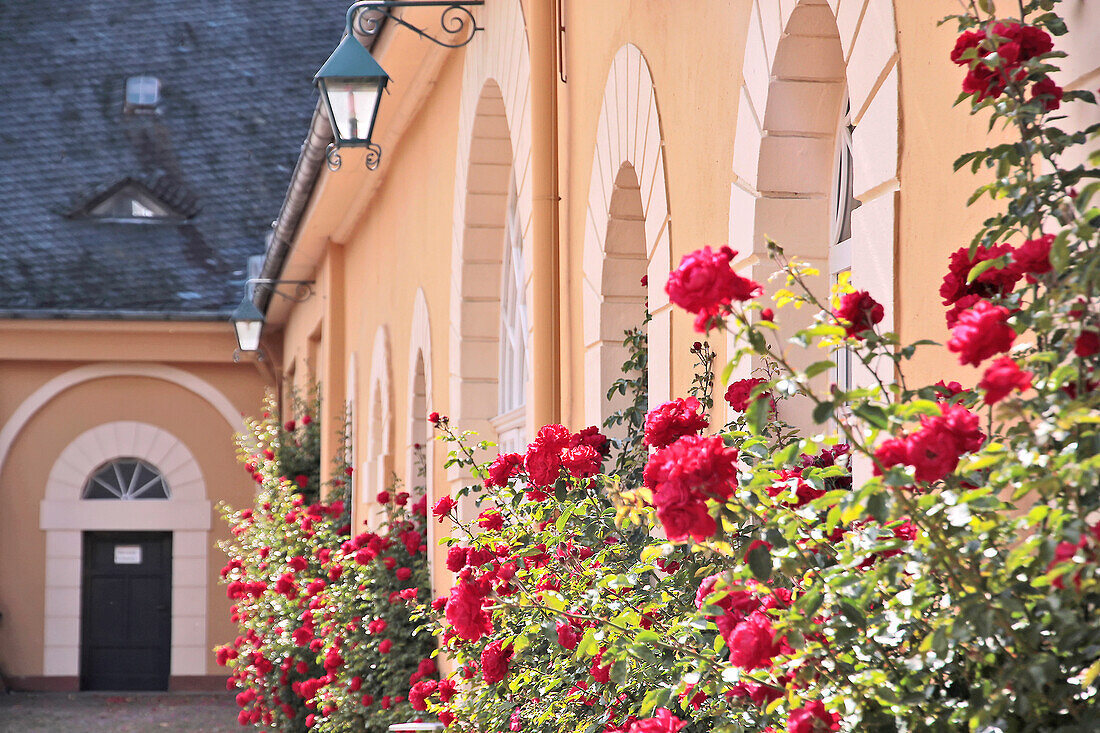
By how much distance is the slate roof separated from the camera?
1769cm

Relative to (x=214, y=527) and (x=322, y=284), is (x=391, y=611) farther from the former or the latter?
(x=214, y=527)

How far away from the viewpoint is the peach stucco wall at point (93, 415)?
17266 mm

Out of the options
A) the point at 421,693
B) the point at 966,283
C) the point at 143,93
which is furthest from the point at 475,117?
the point at 143,93

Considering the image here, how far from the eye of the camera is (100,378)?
57.9ft

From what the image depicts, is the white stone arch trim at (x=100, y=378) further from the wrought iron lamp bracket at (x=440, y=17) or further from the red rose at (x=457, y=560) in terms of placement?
the red rose at (x=457, y=560)

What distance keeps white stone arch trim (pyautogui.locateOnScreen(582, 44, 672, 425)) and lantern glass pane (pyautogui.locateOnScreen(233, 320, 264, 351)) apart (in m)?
10.6

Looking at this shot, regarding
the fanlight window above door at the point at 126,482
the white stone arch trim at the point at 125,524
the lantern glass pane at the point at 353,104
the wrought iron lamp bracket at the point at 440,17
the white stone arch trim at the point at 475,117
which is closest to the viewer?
the white stone arch trim at the point at 475,117

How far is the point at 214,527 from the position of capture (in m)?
17.8

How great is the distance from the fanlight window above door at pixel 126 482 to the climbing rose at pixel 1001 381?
57.8 feet

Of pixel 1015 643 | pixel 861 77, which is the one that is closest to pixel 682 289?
pixel 1015 643

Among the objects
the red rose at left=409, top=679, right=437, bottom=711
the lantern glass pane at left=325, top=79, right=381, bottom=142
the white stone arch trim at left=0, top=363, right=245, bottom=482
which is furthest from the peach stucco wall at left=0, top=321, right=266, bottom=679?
the red rose at left=409, top=679, right=437, bottom=711

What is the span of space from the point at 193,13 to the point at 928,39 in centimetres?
2053

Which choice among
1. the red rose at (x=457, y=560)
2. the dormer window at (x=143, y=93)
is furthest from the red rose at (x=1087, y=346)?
→ the dormer window at (x=143, y=93)

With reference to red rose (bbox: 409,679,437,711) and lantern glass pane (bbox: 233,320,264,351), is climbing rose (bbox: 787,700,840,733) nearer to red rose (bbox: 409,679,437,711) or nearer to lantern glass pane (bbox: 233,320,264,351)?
red rose (bbox: 409,679,437,711)
